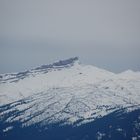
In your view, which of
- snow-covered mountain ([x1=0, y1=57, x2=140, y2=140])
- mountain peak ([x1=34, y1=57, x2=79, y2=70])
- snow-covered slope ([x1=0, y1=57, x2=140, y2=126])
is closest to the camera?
snow-covered mountain ([x1=0, y1=57, x2=140, y2=140])

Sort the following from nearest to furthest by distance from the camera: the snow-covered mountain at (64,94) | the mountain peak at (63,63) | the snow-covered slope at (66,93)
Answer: the snow-covered mountain at (64,94) < the snow-covered slope at (66,93) < the mountain peak at (63,63)

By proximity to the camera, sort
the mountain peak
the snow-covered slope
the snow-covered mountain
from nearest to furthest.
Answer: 1. the snow-covered mountain
2. the snow-covered slope
3. the mountain peak

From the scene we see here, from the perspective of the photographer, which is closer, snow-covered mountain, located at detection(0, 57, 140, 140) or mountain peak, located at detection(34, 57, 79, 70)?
snow-covered mountain, located at detection(0, 57, 140, 140)

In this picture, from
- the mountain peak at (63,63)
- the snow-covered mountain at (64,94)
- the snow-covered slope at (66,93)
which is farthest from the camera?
the mountain peak at (63,63)

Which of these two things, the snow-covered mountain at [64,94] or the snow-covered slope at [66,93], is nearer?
the snow-covered mountain at [64,94]

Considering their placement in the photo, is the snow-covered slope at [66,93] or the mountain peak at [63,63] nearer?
the snow-covered slope at [66,93]

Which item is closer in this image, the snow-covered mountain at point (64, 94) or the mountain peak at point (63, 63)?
the snow-covered mountain at point (64, 94)

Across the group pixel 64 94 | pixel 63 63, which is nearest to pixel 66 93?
pixel 64 94
